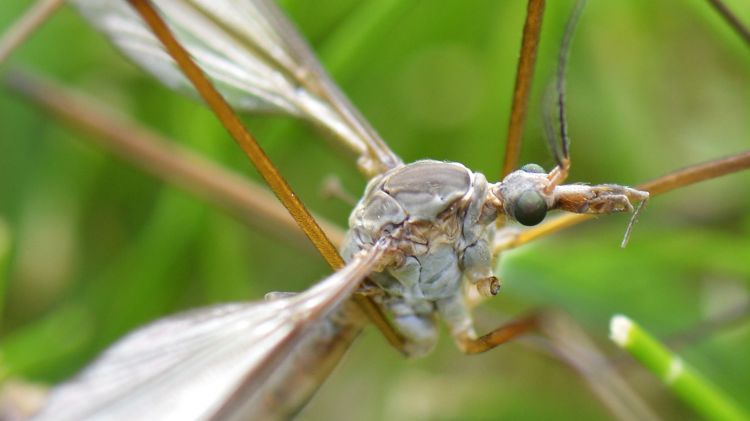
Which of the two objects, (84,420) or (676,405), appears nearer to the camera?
(84,420)

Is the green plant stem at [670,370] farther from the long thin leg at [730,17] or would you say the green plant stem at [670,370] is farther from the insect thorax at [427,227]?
the long thin leg at [730,17]

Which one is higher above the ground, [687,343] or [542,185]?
[542,185]

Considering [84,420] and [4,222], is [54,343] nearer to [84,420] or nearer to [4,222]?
[4,222]

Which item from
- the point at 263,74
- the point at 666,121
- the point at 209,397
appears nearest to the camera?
the point at 209,397

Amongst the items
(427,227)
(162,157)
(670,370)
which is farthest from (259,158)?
(162,157)

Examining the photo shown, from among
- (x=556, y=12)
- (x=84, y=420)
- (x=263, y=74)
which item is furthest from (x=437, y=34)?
(x=84, y=420)

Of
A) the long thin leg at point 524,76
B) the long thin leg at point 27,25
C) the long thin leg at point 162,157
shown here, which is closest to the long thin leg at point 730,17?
the long thin leg at point 524,76
